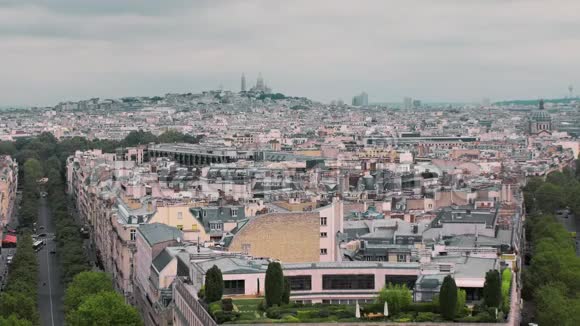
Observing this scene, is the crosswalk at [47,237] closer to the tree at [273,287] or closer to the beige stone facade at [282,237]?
the beige stone facade at [282,237]

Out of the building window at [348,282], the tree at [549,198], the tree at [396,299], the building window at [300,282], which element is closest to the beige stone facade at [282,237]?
the building window at [300,282]

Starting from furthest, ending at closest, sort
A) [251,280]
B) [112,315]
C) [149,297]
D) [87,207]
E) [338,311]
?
[87,207] < [149,297] < [112,315] < [251,280] < [338,311]

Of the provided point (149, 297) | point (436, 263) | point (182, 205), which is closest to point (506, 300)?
point (436, 263)

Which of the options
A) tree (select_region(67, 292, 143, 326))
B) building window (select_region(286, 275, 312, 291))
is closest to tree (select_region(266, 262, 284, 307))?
building window (select_region(286, 275, 312, 291))

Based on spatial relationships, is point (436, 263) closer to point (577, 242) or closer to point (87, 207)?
point (577, 242)

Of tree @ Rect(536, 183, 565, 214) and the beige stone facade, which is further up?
the beige stone facade

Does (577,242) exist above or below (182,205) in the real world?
below

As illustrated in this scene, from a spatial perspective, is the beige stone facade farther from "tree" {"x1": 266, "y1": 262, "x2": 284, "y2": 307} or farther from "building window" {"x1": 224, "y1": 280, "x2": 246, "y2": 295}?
"tree" {"x1": 266, "y1": 262, "x2": 284, "y2": 307}
